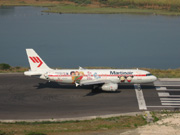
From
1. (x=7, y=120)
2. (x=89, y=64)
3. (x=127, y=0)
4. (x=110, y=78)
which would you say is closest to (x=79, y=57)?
(x=89, y=64)

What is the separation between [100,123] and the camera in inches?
1647

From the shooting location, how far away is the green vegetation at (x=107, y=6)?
161 m

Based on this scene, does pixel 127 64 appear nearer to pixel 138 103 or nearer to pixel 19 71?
pixel 19 71

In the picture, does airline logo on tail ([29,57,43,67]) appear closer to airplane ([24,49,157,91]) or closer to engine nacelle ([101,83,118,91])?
airplane ([24,49,157,91])

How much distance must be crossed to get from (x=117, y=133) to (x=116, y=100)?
14.4m

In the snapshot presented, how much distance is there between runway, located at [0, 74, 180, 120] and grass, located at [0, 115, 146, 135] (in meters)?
3.04

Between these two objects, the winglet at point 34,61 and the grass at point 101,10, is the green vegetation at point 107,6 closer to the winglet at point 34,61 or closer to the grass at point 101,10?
the grass at point 101,10

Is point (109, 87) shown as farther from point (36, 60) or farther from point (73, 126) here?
point (73, 126)

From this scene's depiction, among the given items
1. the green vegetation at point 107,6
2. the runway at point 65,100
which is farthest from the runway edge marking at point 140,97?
the green vegetation at point 107,6

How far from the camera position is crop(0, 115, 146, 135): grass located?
3809 centimetres

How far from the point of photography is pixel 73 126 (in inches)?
1594

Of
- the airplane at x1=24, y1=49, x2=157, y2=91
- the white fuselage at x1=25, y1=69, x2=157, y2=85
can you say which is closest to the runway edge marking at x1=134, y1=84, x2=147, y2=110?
the airplane at x1=24, y1=49, x2=157, y2=91

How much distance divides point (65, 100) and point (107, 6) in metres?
127

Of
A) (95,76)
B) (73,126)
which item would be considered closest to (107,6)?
(95,76)
